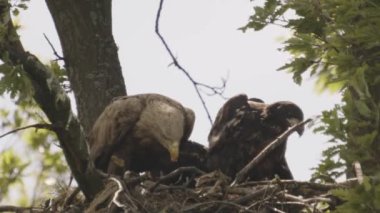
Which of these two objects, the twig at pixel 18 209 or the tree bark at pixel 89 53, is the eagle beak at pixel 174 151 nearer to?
the tree bark at pixel 89 53

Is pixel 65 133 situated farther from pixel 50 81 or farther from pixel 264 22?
pixel 264 22

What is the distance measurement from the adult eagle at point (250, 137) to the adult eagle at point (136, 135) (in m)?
0.36

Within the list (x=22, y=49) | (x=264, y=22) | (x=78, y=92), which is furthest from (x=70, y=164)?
(x=78, y=92)

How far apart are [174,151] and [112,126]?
2.08 feet

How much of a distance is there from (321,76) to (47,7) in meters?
3.27

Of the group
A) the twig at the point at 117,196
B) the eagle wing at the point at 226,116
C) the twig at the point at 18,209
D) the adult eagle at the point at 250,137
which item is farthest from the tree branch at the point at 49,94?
the eagle wing at the point at 226,116

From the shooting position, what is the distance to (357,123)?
14.7ft

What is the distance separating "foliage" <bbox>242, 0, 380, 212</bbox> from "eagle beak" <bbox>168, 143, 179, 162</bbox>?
1.55 meters

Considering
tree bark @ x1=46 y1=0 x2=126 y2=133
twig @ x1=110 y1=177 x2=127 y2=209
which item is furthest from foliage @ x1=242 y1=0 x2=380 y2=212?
tree bark @ x1=46 y1=0 x2=126 y2=133

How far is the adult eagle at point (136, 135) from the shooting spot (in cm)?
720

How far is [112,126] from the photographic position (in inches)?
283

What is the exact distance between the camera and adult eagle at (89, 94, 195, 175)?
283 inches

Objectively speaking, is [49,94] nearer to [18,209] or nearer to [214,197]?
[18,209]

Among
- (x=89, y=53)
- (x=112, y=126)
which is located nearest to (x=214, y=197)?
(x=112, y=126)
